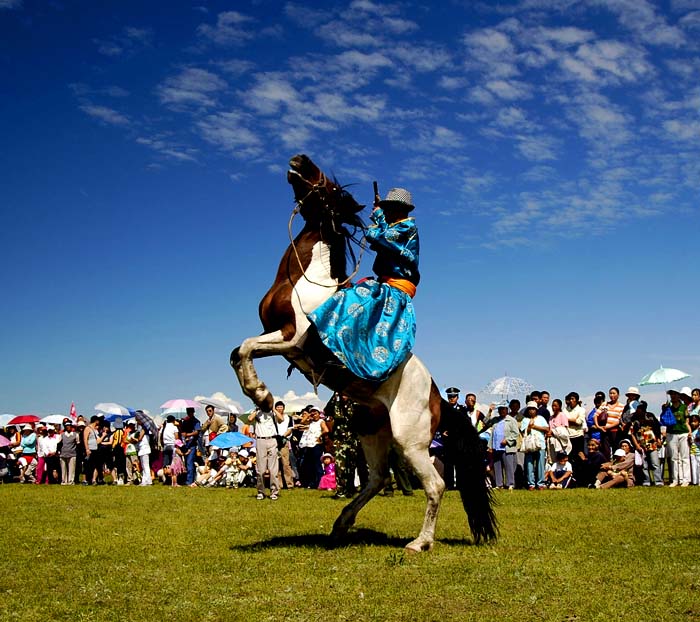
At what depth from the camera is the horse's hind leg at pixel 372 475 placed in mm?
8242

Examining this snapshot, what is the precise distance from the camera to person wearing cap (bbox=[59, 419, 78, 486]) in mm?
22953

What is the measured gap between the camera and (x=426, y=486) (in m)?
7.83

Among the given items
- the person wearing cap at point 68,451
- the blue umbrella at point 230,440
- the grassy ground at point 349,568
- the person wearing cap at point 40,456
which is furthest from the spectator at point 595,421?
the person wearing cap at point 40,456

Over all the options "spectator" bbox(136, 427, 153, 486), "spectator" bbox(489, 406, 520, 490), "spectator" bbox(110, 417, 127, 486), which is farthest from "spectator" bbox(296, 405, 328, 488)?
"spectator" bbox(110, 417, 127, 486)

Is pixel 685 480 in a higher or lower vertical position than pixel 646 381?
lower

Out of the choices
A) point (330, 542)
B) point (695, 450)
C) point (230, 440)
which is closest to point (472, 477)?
point (330, 542)

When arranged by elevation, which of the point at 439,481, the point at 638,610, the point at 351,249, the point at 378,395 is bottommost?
the point at 638,610

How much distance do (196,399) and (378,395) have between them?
23568 millimetres

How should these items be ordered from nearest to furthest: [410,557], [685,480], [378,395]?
[410,557], [378,395], [685,480]

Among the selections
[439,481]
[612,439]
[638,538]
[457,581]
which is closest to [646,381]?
[612,439]

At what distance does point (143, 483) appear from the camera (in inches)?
893

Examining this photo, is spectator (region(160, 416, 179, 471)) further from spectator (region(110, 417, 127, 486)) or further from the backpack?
the backpack

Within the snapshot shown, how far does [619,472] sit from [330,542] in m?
11.0

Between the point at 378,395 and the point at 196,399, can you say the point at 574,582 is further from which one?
the point at 196,399
